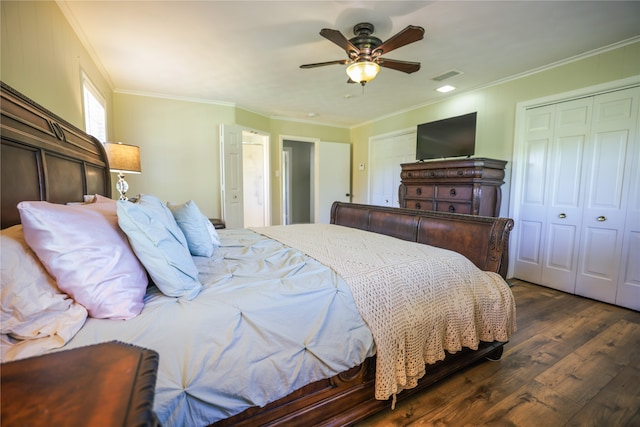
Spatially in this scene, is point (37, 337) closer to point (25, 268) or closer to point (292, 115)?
point (25, 268)

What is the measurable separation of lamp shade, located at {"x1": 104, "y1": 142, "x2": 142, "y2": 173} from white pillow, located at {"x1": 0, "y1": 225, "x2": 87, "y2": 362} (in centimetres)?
198

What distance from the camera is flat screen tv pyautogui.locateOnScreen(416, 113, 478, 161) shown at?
346 cm

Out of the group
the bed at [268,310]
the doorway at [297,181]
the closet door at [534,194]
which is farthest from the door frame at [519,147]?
the doorway at [297,181]

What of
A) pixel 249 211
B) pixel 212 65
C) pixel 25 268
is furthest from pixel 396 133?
pixel 25 268

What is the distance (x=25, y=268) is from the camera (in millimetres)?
797

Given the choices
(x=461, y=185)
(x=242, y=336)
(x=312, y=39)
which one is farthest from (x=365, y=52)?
(x=242, y=336)

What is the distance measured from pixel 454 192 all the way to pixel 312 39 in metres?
2.29

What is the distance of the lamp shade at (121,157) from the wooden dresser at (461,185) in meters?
3.31

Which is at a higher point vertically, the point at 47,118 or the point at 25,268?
the point at 47,118

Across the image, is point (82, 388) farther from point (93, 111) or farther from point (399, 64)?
point (93, 111)

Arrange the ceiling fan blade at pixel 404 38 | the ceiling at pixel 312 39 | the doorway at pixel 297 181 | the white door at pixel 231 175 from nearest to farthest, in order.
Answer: the ceiling fan blade at pixel 404 38 < the ceiling at pixel 312 39 < the white door at pixel 231 175 < the doorway at pixel 297 181

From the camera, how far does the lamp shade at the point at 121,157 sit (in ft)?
8.28

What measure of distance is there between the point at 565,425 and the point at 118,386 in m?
1.89

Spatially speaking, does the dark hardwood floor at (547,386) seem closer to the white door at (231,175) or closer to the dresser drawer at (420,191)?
the dresser drawer at (420,191)
